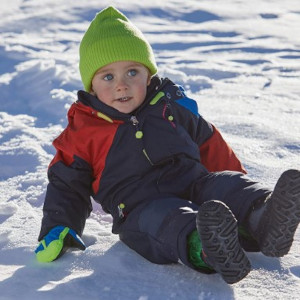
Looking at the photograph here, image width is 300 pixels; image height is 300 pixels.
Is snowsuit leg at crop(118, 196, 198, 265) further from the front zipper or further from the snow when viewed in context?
the front zipper

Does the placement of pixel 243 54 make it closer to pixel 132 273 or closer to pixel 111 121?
pixel 111 121

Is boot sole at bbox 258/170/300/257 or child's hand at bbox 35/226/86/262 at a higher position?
boot sole at bbox 258/170/300/257

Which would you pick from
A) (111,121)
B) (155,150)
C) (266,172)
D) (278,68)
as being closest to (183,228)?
(155,150)

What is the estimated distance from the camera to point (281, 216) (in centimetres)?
162

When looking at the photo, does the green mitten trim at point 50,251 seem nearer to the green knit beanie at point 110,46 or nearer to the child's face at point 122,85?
the child's face at point 122,85

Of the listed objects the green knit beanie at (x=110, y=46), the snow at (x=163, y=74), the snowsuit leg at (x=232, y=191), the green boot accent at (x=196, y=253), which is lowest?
the snow at (x=163, y=74)

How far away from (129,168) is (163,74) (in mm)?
2744

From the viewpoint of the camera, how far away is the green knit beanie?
84.0 inches

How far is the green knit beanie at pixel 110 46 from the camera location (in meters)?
2.13

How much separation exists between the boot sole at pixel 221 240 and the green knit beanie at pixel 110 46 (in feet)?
2.62

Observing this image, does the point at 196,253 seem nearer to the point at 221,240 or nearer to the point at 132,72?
the point at 221,240

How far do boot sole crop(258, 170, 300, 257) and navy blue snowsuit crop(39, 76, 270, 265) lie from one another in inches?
8.7

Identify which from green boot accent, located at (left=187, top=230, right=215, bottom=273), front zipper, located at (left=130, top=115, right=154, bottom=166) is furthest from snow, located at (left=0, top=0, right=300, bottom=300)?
front zipper, located at (left=130, top=115, right=154, bottom=166)

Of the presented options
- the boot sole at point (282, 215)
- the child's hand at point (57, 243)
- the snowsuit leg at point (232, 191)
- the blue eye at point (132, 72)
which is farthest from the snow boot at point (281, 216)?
the blue eye at point (132, 72)
